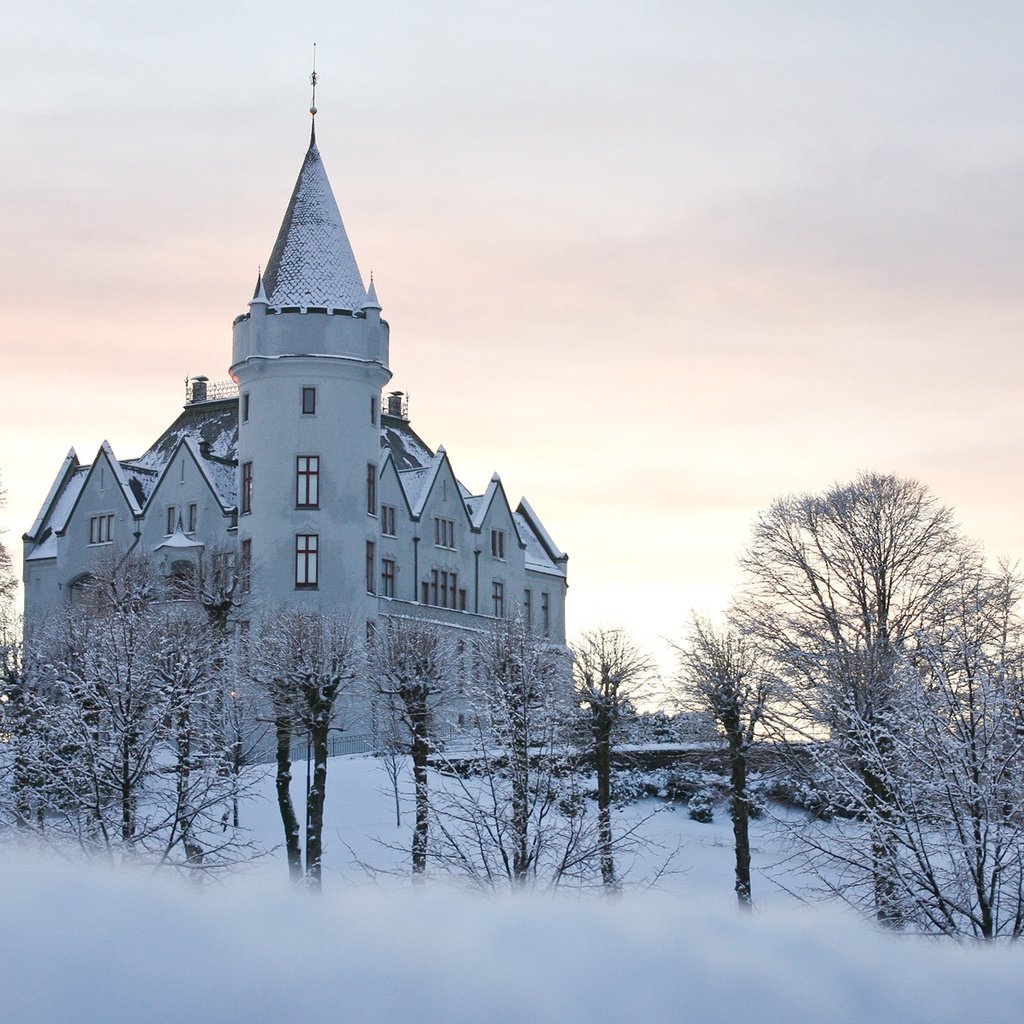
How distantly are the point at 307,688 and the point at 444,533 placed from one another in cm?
3482

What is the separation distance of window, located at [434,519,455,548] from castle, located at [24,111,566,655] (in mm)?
100

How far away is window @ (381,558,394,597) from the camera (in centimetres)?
7800

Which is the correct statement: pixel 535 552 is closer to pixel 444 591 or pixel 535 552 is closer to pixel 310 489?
pixel 444 591

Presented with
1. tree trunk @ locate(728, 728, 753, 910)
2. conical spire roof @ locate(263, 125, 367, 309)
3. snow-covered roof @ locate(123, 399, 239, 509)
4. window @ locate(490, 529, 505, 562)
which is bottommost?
tree trunk @ locate(728, 728, 753, 910)

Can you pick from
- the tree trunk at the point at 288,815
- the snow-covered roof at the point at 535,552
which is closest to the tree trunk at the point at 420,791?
the tree trunk at the point at 288,815

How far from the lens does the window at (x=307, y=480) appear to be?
73.4 metres

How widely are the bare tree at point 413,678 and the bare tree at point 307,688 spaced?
1406 mm

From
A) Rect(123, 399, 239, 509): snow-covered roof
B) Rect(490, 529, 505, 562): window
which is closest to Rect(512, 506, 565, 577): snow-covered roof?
Rect(490, 529, 505, 562): window

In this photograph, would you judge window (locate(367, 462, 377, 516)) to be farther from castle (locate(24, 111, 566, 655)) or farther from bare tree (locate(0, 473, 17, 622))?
bare tree (locate(0, 473, 17, 622))

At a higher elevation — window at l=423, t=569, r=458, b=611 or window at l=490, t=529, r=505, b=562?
window at l=490, t=529, r=505, b=562

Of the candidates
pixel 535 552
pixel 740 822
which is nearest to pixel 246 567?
pixel 535 552

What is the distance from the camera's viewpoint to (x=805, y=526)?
62031 millimetres

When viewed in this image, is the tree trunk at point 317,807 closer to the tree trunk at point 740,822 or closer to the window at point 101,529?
the tree trunk at point 740,822

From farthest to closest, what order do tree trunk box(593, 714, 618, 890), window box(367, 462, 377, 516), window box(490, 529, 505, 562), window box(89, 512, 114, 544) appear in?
1. window box(490, 529, 505, 562)
2. window box(89, 512, 114, 544)
3. window box(367, 462, 377, 516)
4. tree trunk box(593, 714, 618, 890)
